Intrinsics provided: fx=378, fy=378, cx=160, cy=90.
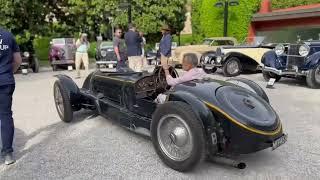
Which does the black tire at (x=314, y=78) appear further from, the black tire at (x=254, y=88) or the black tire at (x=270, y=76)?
the black tire at (x=254, y=88)

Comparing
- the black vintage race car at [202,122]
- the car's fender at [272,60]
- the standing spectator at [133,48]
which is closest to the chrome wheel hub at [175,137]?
the black vintage race car at [202,122]

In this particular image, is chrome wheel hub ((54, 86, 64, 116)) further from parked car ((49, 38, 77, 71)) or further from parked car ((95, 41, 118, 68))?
parked car ((49, 38, 77, 71))

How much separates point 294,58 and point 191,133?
748cm

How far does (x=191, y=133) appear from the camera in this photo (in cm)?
387

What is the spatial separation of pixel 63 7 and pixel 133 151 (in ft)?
65.4

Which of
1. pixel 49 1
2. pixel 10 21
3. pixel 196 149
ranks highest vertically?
pixel 49 1

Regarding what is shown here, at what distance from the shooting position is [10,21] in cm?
1691

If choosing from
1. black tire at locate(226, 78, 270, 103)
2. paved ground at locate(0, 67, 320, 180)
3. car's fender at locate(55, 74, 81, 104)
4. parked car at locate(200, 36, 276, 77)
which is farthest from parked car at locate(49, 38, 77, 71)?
black tire at locate(226, 78, 270, 103)

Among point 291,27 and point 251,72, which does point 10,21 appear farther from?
point 291,27

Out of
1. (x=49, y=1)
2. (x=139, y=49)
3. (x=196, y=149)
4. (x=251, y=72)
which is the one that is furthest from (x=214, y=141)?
(x=49, y=1)

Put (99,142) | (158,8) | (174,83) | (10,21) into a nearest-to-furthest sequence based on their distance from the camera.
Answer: (174,83) < (99,142) < (10,21) < (158,8)

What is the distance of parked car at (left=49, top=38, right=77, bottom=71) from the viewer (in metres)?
17.3

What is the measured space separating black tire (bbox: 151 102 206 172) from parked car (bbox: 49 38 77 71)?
13798 millimetres

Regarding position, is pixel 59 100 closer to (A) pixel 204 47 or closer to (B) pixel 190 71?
(B) pixel 190 71
